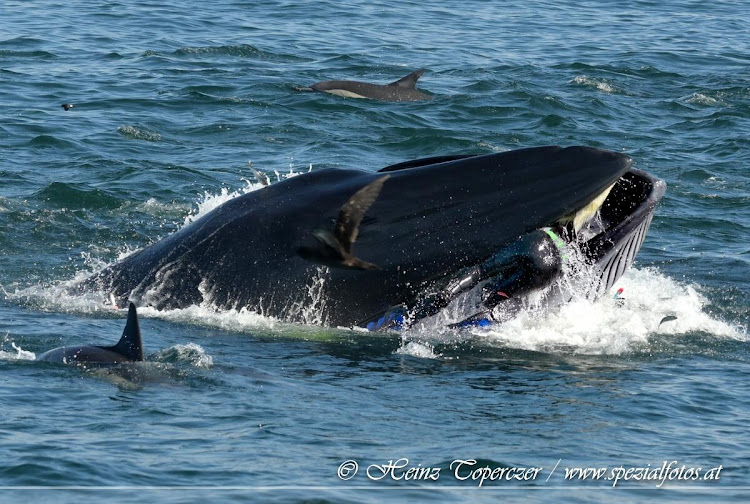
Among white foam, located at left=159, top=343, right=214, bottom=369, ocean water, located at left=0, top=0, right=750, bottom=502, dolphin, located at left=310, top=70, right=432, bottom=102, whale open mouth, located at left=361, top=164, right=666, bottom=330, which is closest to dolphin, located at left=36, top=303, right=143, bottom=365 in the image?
ocean water, located at left=0, top=0, right=750, bottom=502

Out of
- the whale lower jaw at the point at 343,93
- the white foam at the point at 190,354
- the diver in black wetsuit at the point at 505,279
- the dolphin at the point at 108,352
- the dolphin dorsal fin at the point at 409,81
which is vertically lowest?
the whale lower jaw at the point at 343,93

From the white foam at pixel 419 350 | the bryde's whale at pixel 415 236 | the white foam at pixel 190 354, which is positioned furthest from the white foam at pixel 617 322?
the white foam at pixel 190 354

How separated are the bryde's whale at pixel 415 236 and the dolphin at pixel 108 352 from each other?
2.33 ft

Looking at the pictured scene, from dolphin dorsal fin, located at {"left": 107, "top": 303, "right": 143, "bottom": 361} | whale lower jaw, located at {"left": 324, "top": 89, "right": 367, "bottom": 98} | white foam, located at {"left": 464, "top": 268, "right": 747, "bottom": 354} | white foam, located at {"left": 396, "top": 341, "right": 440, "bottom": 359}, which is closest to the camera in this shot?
dolphin dorsal fin, located at {"left": 107, "top": 303, "right": 143, "bottom": 361}

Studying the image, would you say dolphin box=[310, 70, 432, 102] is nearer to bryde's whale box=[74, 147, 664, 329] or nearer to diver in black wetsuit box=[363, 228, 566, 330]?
bryde's whale box=[74, 147, 664, 329]

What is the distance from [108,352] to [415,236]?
8.72 ft

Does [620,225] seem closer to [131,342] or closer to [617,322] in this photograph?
[617,322]

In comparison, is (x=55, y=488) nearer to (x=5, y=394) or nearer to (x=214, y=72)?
(x=5, y=394)

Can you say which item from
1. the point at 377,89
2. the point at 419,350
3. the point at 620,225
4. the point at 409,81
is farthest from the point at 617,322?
the point at 377,89

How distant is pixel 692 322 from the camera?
13.5 metres

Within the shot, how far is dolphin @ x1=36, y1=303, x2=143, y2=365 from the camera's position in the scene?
33.2 feet

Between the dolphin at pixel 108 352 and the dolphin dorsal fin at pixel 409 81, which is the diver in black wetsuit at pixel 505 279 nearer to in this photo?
the dolphin at pixel 108 352

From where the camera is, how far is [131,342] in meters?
10.2

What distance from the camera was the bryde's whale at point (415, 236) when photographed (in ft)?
33.0
